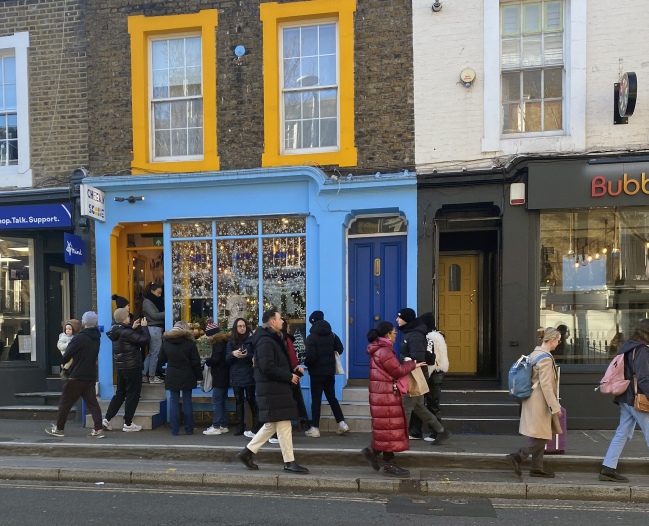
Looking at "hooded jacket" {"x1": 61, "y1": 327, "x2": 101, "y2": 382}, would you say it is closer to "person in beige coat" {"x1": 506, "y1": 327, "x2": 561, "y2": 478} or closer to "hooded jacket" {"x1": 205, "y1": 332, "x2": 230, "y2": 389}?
"hooded jacket" {"x1": 205, "y1": 332, "x2": 230, "y2": 389}

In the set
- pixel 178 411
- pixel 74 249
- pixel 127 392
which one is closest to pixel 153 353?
pixel 127 392

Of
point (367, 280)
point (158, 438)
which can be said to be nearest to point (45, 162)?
point (158, 438)

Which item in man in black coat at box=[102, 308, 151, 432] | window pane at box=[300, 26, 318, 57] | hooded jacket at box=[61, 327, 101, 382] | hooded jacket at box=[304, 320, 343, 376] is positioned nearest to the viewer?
hooded jacket at box=[304, 320, 343, 376]

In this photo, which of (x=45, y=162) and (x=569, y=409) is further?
(x=45, y=162)

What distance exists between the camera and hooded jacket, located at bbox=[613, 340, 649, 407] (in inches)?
223

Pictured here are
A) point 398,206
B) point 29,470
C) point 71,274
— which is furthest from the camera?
point 71,274

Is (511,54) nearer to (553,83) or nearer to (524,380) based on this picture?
(553,83)

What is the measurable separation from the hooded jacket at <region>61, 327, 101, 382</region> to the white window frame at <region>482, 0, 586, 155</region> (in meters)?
6.75

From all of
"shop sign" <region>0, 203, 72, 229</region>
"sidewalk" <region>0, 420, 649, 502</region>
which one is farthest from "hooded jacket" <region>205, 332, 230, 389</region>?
"shop sign" <region>0, 203, 72, 229</region>

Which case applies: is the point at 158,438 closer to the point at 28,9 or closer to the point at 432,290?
the point at 432,290

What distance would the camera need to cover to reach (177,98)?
31.4 ft

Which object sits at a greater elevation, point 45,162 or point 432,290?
point 45,162

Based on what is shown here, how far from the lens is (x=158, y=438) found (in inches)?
312

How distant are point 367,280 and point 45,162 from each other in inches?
243
